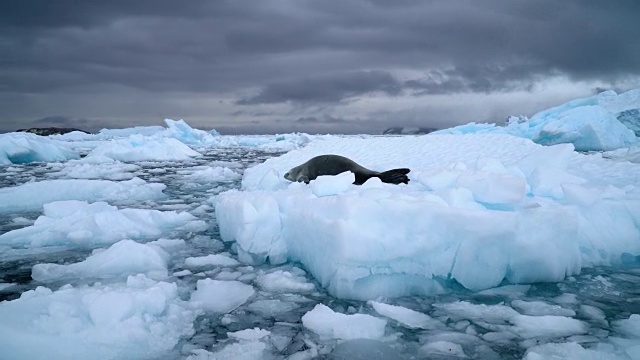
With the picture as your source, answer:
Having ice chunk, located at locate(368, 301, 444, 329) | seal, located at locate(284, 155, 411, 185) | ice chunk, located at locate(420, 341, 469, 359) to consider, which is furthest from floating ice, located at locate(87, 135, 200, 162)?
ice chunk, located at locate(420, 341, 469, 359)

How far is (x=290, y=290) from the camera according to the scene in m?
2.88

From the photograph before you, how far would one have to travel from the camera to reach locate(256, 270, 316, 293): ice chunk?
2.90 metres

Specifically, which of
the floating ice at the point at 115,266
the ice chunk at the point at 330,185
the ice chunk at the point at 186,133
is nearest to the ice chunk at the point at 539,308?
the ice chunk at the point at 330,185

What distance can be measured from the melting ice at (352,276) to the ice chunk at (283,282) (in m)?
0.01

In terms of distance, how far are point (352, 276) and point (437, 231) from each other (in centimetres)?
67

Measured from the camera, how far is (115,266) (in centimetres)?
321

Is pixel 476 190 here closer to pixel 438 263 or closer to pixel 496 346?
pixel 438 263

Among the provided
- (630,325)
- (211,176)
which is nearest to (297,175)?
(211,176)

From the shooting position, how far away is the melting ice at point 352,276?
2096 mm

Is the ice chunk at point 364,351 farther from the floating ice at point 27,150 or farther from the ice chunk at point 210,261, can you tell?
A: the floating ice at point 27,150

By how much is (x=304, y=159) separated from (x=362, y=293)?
5330 mm

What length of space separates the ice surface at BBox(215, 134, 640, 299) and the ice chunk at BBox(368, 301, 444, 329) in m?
0.25

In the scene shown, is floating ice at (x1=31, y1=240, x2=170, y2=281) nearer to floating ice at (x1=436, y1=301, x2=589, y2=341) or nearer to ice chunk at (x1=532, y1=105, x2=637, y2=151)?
floating ice at (x1=436, y1=301, x2=589, y2=341)

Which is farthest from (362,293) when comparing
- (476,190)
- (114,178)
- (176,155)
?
(176,155)
